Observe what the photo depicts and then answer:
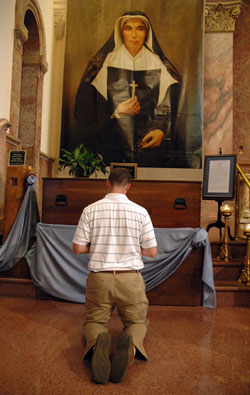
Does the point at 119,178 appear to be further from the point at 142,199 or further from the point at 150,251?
the point at 142,199

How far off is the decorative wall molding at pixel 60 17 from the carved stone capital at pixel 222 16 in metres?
3.85

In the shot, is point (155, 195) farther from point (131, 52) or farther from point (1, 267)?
point (131, 52)

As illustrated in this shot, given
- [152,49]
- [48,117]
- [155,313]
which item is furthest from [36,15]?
[155,313]

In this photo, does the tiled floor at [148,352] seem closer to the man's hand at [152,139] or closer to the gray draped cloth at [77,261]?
the gray draped cloth at [77,261]

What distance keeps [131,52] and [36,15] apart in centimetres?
245

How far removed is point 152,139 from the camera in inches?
351

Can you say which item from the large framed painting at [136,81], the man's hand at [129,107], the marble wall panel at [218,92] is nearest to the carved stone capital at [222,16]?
the marble wall panel at [218,92]

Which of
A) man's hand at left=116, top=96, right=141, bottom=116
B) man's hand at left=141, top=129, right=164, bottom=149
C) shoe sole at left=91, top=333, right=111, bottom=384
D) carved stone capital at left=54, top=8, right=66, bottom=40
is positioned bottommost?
shoe sole at left=91, top=333, right=111, bottom=384

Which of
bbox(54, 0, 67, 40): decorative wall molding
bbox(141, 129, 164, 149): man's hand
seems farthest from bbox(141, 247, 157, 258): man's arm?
bbox(54, 0, 67, 40): decorative wall molding

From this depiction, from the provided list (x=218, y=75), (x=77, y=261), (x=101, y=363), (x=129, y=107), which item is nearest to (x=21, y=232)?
(x=77, y=261)

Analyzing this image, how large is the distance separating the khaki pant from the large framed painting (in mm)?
6541

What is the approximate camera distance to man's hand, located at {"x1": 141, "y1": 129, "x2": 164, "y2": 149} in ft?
29.2

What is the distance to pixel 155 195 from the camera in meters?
4.29

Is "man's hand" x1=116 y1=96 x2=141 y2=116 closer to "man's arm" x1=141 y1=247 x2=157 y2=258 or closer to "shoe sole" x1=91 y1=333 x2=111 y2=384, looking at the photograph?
"man's arm" x1=141 y1=247 x2=157 y2=258
